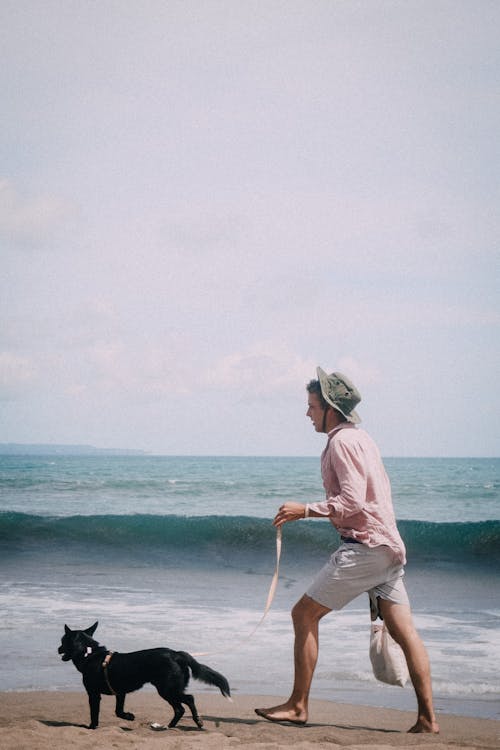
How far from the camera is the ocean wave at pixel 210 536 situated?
14680 mm

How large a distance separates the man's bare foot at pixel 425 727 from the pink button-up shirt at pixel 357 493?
2.52 ft

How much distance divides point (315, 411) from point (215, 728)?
1677mm

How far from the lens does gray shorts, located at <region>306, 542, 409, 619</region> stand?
406cm

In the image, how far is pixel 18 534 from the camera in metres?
16.1

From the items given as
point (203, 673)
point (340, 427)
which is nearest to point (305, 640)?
point (203, 673)

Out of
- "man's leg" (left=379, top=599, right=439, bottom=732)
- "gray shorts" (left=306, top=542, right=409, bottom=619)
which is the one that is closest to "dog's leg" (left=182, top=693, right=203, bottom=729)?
"gray shorts" (left=306, top=542, right=409, bottom=619)

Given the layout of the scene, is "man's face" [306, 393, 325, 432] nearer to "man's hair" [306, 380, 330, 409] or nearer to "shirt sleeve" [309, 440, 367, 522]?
"man's hair" [306, 380, 330, 409]

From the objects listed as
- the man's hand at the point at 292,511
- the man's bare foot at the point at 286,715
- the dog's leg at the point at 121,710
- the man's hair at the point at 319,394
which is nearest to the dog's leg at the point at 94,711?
the dog's leg at the point at 121,710

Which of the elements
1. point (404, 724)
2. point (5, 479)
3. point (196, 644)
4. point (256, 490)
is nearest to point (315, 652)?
point (404, 724)

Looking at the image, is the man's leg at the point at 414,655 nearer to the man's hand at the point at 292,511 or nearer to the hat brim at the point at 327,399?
the man's hand at the point at 292,511

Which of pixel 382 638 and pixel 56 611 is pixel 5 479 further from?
pixel 382 638

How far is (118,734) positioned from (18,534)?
1286cm

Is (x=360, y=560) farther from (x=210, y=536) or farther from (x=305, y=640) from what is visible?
(x=210, y=536)

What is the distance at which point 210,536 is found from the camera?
16219 millimetres
